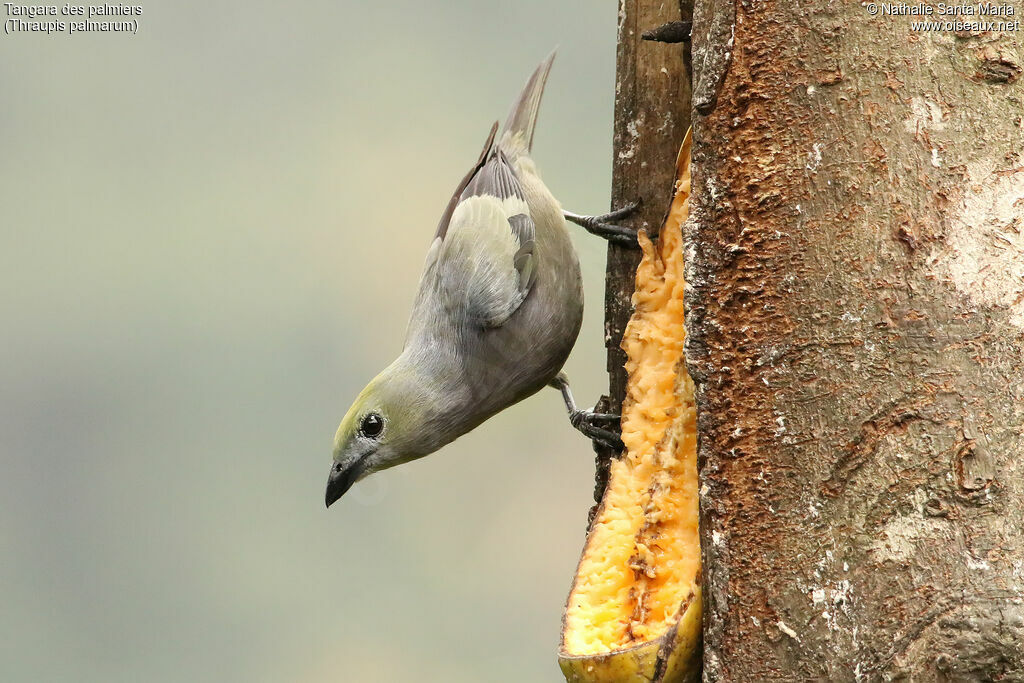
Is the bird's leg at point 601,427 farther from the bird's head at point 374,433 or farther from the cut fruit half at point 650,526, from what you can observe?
the bird's head at point 374,433

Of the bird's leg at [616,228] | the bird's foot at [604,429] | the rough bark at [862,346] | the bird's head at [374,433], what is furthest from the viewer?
the bird's head at [374,433]

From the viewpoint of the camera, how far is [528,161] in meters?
5.20

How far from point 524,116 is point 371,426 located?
1964 millimetres

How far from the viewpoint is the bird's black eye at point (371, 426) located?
14.1 feet

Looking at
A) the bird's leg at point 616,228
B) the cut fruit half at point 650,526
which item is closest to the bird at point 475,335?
the bird's leg at point 616,228

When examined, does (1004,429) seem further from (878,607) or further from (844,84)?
(844,84)

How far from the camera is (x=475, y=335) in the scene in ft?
14.7

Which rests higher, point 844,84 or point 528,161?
point 844,84

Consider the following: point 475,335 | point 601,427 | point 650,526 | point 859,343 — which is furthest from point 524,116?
point 859,343

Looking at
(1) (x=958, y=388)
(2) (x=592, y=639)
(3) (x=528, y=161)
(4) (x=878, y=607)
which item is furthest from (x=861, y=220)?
(3) (x=528, y=161)

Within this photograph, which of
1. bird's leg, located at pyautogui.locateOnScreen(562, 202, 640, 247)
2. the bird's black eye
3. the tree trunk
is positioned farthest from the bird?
the tree trunk

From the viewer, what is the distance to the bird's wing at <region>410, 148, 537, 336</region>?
4.45 meters

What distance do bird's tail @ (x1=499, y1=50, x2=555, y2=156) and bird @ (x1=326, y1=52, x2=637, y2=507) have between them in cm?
40

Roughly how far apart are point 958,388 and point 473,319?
2.55 metres
